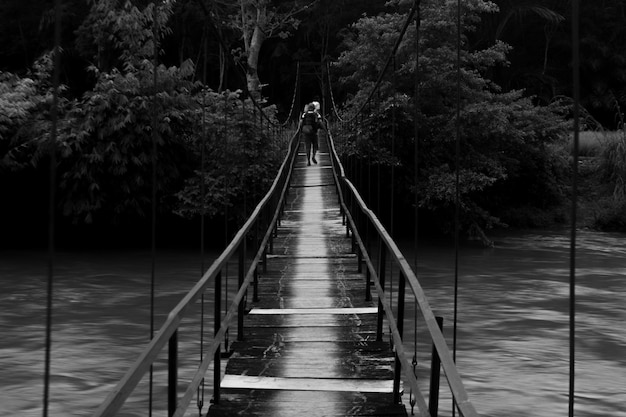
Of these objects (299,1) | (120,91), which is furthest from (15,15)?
(120,91)

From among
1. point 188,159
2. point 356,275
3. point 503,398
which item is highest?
point 188,159

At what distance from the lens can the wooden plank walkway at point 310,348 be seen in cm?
476

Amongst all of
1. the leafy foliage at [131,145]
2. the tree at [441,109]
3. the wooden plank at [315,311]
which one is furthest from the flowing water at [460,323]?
the wooden plank at [315,311]

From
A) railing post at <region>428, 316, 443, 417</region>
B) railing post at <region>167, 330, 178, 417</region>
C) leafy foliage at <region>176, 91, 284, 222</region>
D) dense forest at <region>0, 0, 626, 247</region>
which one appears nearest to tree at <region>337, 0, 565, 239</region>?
dense forest at <region>0, 0, 626, 247</region>

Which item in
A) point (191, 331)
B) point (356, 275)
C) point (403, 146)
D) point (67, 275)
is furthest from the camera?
point (403, 146)

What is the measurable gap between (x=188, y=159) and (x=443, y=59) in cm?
531

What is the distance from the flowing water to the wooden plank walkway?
63.7 inches

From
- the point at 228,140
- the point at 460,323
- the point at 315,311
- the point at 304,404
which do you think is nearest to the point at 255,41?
the point at 228,140

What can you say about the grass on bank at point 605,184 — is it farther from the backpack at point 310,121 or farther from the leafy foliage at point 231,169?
the backpack at point 310,121

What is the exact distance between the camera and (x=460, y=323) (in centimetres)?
1348

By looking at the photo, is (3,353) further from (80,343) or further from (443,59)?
(443,59)

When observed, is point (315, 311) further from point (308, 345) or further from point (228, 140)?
point (228, 140)

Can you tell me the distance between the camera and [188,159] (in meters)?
20.3

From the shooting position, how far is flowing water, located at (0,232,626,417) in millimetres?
9617
